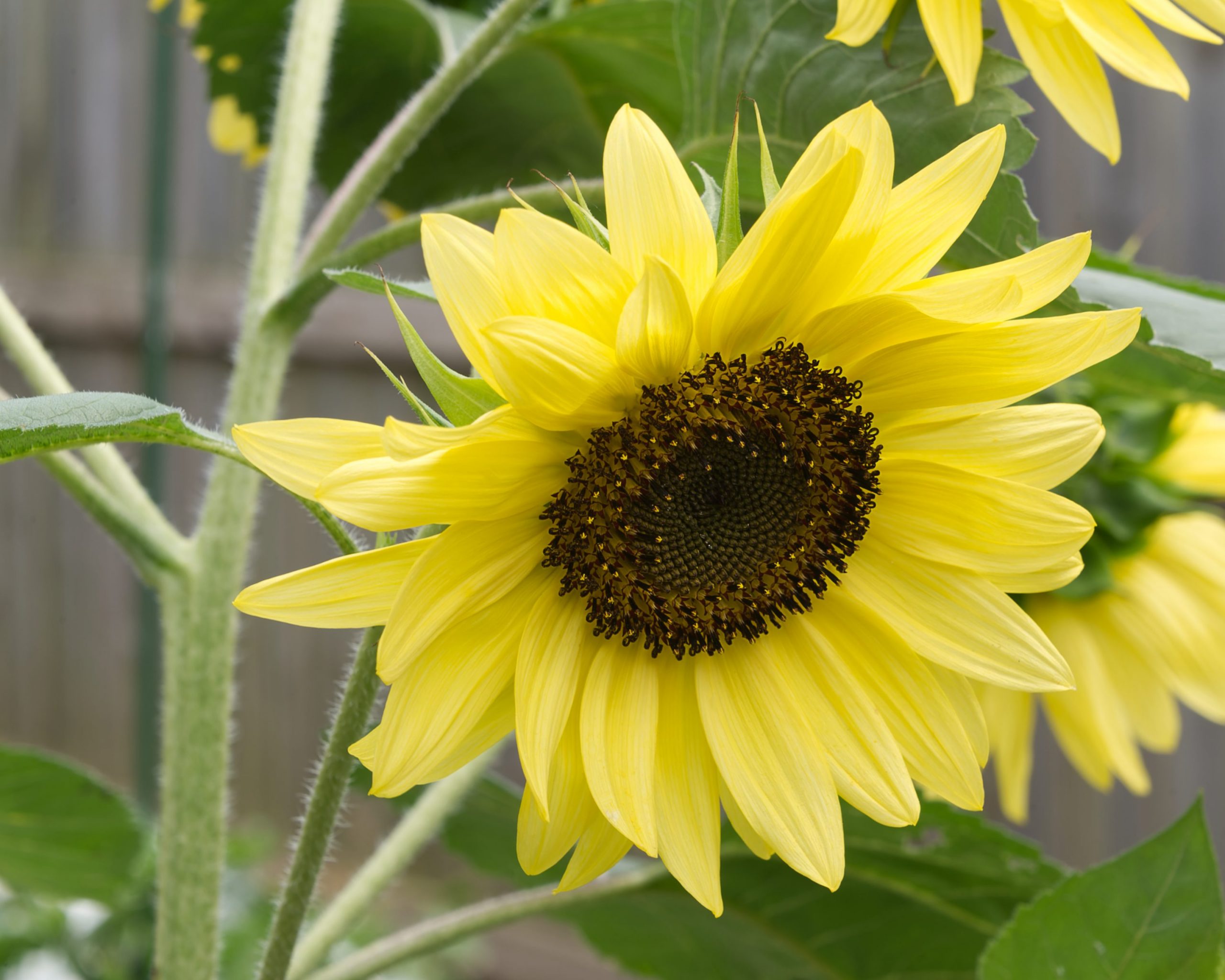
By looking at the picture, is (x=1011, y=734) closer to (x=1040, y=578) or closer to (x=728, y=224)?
(x=1040, y=578)

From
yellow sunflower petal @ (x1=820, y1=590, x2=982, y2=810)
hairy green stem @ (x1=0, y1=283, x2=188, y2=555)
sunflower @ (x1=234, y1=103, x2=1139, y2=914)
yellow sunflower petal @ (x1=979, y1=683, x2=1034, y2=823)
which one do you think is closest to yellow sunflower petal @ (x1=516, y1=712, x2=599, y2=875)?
sunflower @ (x1=234, y1=103, x2=1139, y2=914)

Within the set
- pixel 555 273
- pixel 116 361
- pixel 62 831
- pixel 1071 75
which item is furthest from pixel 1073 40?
pixel 116 361

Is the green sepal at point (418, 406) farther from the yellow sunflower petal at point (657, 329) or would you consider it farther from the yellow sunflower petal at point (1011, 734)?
the yellow sunflower petal at point (1011, 734)

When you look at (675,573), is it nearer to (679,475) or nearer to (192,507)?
(679,475)

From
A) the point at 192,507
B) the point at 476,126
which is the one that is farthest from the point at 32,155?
the point at 476,126

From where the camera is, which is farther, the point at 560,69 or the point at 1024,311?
the point at 560,69
